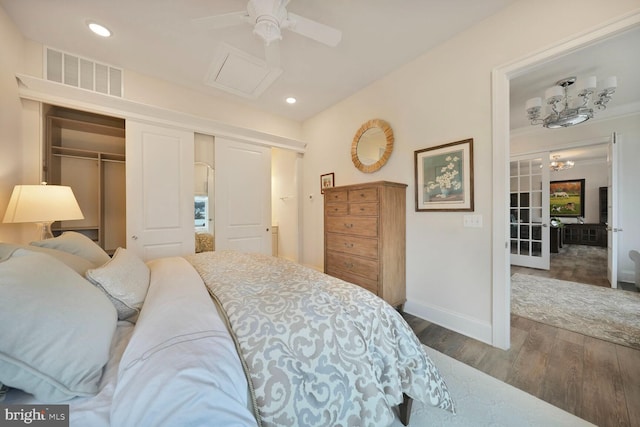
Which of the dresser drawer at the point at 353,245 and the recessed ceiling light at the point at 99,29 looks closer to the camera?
the recessed ceiling light at the point at 99,29

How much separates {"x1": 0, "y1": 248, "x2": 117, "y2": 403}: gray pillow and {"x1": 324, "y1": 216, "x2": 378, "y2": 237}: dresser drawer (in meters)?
1.99

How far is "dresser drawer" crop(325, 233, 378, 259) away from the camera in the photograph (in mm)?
2328

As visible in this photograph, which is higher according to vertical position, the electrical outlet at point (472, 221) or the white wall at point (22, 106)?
the white wall at point (22, 106)

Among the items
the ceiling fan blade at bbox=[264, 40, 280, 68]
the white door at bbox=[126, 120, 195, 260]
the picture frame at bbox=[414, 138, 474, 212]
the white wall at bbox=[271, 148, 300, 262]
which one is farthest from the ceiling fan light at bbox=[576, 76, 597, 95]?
the white door at bbox=[126, 120, 195, 260]

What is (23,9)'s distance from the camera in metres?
1.82

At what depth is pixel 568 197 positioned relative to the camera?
703 centimetres

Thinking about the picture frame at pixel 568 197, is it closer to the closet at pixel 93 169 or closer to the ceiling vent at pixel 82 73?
the ceiling vent at pixel 82 73

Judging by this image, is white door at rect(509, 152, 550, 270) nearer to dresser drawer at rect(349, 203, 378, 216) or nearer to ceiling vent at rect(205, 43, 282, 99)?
dresser drawer at rect(349, 203, 378, 216)

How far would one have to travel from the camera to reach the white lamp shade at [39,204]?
1659 millimetres

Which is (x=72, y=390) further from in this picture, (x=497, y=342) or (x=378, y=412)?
(x=497, y=342)

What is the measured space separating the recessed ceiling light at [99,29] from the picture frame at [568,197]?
9.89 metres

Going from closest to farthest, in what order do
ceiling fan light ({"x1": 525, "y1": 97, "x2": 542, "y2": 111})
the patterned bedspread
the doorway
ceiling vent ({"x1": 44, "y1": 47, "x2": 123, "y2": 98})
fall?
the patterned bedspread → ceiling vent ({"x1": 44, "y1": 47, "x2": 123, "y2": 98}) → ceiling fan light ({"x1": 525, "y1": 97, "x2": 542, "y2": 111}) → the doorway

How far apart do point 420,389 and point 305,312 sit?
680 mm

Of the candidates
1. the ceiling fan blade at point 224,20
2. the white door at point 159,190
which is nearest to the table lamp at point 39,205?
the white door at point 159,190
